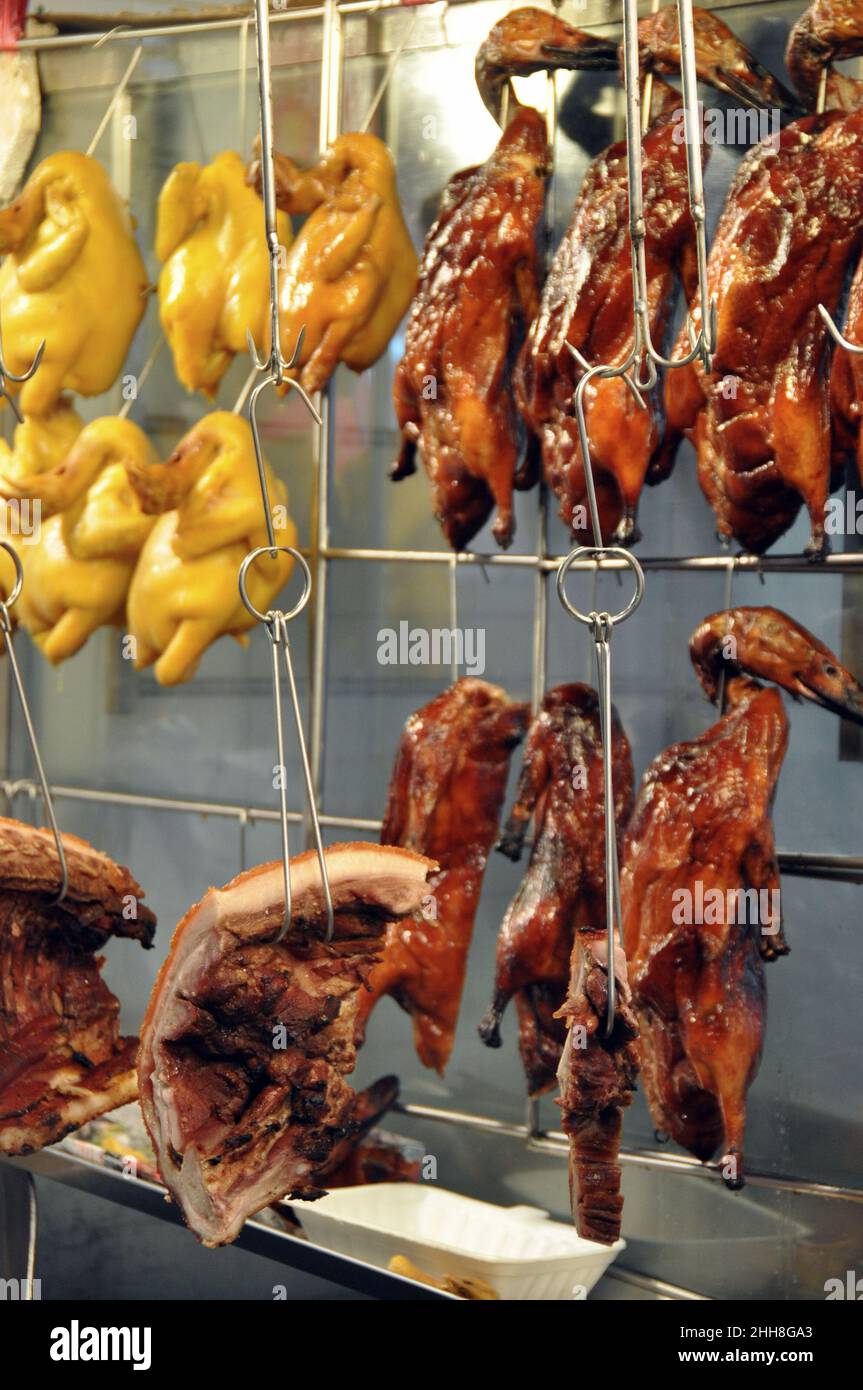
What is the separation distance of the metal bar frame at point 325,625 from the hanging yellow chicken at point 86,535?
20.8 inches

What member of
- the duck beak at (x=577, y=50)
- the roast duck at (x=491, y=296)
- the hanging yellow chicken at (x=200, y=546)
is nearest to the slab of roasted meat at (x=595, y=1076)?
the roast duck at (x=491, y=296)

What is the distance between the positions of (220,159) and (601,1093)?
9.64ft

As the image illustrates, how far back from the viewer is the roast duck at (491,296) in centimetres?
325

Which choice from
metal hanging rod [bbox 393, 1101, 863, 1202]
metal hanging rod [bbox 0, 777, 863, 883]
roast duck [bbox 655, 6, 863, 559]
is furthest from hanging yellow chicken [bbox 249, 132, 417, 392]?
metal hanging rod [bbox 393, 1101, 863, 1202]

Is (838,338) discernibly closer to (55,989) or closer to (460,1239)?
(55,989)

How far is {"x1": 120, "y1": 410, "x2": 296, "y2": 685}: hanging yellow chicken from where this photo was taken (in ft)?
12.4

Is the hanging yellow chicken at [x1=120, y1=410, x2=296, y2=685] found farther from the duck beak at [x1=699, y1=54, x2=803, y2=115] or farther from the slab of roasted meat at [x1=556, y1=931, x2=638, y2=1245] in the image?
the slab of roasted meat at [x1=556, y1=931, x2=638, y2=1245]

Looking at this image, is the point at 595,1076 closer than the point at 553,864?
Yes

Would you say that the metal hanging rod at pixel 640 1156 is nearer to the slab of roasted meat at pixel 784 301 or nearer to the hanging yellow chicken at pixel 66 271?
the slab of roasted meat at pixel 784 301

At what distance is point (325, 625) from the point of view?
14.0 feet

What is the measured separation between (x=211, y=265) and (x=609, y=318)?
1.42 metres

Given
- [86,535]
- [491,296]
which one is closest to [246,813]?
[86,535]

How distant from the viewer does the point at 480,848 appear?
3334mm

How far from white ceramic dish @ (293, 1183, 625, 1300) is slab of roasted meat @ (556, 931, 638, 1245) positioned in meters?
1.03
